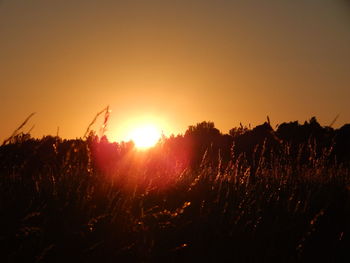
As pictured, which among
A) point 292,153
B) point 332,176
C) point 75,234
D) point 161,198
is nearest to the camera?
point 75,234

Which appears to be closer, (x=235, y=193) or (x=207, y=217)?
(x=207, y=217)

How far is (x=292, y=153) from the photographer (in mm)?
17859

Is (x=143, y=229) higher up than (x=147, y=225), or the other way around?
(x=147, y=225)

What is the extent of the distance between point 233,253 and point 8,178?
409cm

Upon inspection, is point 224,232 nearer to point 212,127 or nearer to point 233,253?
point 233,253

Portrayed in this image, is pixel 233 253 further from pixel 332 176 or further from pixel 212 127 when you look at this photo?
pixel 212 127

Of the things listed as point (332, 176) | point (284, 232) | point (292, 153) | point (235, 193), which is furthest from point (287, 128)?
point (284, 232)

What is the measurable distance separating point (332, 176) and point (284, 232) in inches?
170

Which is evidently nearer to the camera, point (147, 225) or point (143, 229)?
point (143, 229)

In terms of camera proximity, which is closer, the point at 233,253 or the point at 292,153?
the point at 233,253

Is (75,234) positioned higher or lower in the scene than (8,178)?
lower

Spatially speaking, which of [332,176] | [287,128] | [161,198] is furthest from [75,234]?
[287,128]

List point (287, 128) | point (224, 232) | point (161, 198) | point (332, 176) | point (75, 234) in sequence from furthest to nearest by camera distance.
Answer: point (287, 128) → point (332, 176) → point (161, 198) → point (224, 232) → point (75, 234)

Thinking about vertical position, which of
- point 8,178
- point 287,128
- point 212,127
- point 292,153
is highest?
point 212,127
